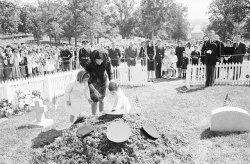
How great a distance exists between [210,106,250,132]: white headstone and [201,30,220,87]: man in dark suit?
4915 mm

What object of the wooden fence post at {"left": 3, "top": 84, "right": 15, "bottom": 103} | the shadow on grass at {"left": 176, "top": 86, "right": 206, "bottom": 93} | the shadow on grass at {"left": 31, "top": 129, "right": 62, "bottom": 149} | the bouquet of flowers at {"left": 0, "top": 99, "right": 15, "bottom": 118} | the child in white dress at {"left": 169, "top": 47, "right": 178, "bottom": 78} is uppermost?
the child in white dress at {"left": 169, "top": 47, "right": 178, "bottom": 78}

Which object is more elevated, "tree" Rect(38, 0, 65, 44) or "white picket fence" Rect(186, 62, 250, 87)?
"tree" Rect(38, 0, 65, 44)

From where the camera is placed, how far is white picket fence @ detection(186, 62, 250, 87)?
11367 millimetres

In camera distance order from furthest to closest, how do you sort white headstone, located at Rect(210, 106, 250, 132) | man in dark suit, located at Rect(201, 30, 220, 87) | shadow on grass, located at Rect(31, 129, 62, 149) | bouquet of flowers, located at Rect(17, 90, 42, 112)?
man in dark suit, located at Rect(201, 30, 220, 87), bouquet of flowers, located at Rect(17, 90, 42, 112), white headstone, located at Rect(210, 106, 250, 132), shadow on grass, located at Rect(31, 129, 62, 149)

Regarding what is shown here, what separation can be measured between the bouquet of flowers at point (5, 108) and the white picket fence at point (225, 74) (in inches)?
283

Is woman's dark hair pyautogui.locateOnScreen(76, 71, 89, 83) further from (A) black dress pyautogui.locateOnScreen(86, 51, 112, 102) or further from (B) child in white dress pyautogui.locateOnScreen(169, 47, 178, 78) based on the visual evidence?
(B) child in white dress pyautogui.locateOnScreen(169, 47, 178, 78)

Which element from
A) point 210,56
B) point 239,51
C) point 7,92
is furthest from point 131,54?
point 7,92

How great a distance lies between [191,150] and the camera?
541 cm

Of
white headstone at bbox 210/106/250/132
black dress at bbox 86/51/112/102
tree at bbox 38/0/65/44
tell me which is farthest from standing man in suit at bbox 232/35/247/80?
tree at bbox 38/0/65/44

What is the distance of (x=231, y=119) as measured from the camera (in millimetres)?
6117

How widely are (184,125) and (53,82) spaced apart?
5717 mm

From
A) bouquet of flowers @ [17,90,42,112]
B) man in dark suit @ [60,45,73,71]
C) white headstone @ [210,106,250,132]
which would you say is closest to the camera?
white headstone @ [210,106,250,132]

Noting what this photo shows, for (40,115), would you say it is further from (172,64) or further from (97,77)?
(172,64)

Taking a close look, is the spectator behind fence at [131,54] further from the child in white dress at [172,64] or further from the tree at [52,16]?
the tree at [52,16]
